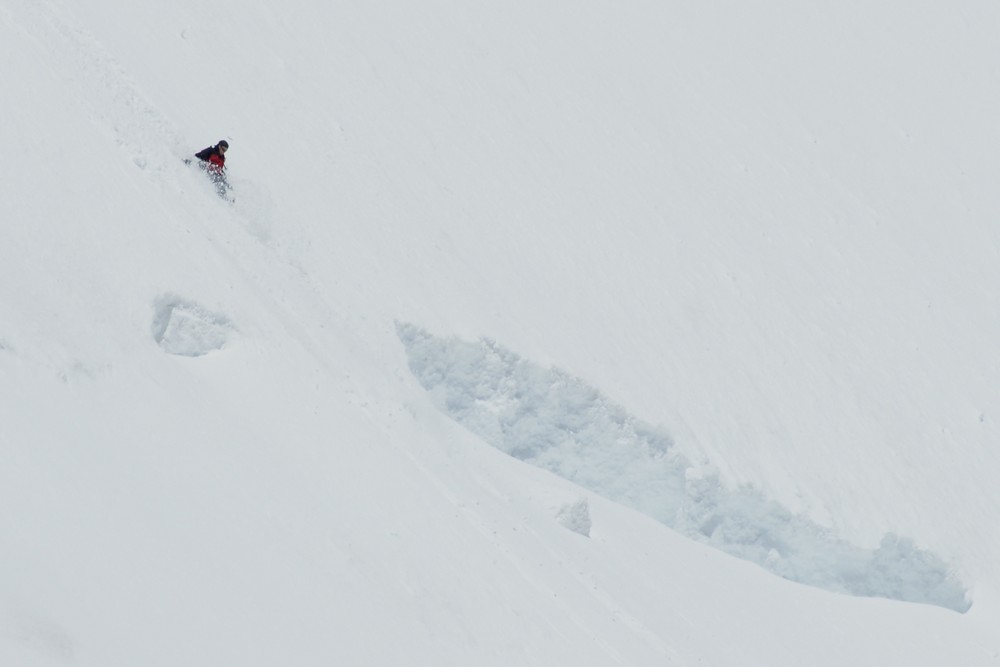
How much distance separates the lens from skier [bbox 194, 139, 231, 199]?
20719 mm

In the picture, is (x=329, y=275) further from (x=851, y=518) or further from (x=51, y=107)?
(x=851, y=518)

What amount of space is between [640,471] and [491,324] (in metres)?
3.86

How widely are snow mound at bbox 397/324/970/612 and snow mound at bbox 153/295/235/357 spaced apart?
5860 mm

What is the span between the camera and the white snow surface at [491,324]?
12.4 m

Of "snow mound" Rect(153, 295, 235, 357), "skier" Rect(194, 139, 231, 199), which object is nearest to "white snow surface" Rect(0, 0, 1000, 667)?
"snow mound" Rect(153, 295, 235, 357)

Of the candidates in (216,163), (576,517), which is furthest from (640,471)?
(216,163)

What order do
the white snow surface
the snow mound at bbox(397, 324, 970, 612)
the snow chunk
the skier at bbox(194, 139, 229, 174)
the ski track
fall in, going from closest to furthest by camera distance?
the white snow surface
the snow chunk
the ski track
the skier at bbox(194, 139, 229, 174)
the snow mound at bbox(397, 324, 970, 612)

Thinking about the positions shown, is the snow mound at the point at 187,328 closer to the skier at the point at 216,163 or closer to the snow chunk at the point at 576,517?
the skier at the point at 216,163

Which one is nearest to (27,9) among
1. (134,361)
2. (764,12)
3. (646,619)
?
(134,361)

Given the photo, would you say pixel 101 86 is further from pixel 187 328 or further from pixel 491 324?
pixel 491 324

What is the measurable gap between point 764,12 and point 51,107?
26312mm

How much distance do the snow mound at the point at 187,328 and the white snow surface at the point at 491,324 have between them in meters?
0.07

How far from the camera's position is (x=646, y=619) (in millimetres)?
17328

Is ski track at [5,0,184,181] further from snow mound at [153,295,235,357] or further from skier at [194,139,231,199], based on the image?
snow mound at [153,295,235,357]
